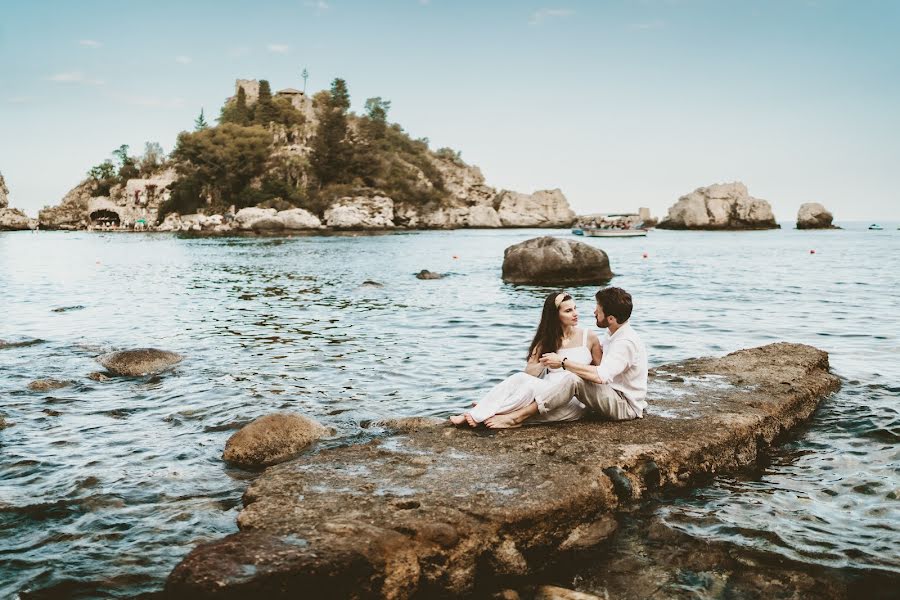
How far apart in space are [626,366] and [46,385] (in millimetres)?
8765

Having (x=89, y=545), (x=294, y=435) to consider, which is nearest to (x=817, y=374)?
(x=294, y=435)

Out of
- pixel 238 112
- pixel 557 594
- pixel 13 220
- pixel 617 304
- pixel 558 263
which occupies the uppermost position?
pixel 238 112

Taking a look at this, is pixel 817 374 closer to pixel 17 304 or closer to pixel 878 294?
pixel 878 294

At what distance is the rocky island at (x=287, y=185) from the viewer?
104 m

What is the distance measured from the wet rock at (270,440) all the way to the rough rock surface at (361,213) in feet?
303

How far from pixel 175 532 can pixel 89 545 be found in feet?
2.03

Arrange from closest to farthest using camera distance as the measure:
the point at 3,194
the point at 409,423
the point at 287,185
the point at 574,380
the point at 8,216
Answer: the point at 574,380 < the point at 409,423 < the point at 287,185 < the point at 8,216 < the point at 3,194

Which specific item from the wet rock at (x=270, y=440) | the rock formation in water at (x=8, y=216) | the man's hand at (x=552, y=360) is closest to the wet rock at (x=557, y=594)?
the man's hand at (x=552, y=360)

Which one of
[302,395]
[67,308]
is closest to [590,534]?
[302,395]

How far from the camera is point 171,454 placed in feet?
23.5

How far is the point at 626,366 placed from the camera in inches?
260

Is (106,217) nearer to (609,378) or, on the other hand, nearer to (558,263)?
(558,263)

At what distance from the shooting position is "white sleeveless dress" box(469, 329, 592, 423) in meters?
6.91

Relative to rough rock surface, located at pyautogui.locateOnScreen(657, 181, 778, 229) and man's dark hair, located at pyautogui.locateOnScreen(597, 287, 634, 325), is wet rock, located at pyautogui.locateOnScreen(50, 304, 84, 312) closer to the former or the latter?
man's dark hair, located at pyautogui.locateOnScreen(597, 287, 634, 325)
